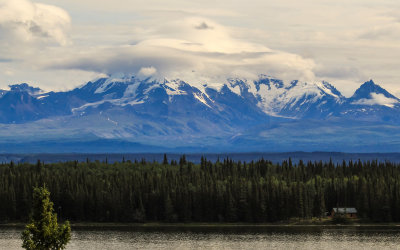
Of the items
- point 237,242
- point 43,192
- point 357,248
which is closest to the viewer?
point 43,192

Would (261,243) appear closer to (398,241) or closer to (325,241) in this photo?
(325,241)

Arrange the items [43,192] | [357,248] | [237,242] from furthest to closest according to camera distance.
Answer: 1. [237,242]
2. [357,248]
3. [43,192]

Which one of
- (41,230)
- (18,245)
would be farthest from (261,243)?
(41,230)

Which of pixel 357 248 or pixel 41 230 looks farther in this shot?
pixel 357 248

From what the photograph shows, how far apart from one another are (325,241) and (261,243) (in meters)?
15.2

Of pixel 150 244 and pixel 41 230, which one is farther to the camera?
pixel 150 244

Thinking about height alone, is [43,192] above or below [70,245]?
above

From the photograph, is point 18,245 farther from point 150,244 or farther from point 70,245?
point 150,244

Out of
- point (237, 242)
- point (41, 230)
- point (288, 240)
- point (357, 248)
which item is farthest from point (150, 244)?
point (41, 230)

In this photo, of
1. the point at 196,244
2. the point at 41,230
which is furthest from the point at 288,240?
the point at 41,230

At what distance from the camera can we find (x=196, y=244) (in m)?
188

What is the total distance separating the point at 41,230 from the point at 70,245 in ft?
255

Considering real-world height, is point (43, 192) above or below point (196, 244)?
above

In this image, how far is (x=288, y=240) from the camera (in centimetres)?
19462
